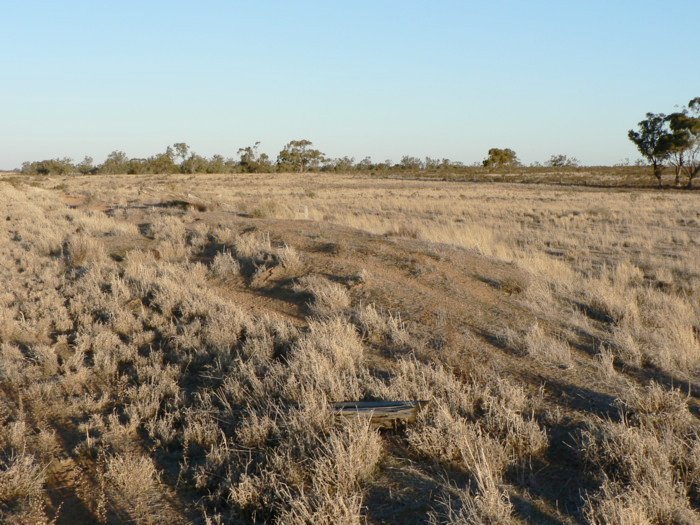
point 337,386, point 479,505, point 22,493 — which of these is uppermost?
point 337,386

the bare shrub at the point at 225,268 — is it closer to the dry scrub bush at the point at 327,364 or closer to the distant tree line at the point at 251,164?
the dry scrub bush at the point at 327,364

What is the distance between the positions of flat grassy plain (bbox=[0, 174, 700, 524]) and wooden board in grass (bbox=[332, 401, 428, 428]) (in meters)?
0.08

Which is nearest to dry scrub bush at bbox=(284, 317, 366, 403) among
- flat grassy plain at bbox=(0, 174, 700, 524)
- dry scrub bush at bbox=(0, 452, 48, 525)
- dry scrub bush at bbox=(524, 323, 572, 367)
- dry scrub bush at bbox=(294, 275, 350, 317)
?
flat grassy plain at bbox=(0, 174, 700, 524)

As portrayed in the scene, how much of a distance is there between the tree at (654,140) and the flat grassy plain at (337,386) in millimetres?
49570

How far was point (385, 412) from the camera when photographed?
4543 millimetres

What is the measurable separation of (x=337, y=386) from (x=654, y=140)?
6046cm

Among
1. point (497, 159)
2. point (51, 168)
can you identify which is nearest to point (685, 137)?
point (497, 159)

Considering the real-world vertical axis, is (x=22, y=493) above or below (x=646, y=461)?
below

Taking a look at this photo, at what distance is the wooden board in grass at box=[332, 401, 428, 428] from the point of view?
14.7 ft

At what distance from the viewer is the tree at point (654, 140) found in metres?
54.0

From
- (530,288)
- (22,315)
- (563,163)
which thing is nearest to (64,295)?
(22,315)

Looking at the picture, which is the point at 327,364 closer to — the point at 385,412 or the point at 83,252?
the point at 385,412

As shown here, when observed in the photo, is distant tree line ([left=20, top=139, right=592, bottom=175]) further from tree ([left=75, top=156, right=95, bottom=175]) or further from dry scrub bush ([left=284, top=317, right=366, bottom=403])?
dry scrub bush ([left=284, top=317, right=366, bottom=403])

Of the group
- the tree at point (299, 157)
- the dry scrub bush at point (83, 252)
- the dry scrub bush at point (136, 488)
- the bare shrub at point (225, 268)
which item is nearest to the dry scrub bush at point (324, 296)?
the bare shrub at point (225, 268)
